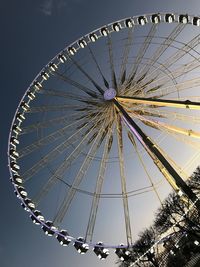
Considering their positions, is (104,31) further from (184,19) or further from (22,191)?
(22,191)

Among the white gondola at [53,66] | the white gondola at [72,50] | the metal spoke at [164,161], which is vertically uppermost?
the white gondola at [72,50]

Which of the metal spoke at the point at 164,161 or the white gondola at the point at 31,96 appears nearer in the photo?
the metal spoke at the point at 164,161

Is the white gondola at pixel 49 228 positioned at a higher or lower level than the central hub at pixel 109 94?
lower

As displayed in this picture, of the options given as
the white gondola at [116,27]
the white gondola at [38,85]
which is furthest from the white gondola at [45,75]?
the white gondola at [116,27]

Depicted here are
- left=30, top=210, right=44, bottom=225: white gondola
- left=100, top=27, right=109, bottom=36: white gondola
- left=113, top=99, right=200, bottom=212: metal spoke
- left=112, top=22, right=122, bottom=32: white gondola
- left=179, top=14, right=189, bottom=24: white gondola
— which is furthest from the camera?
left=100, top=27, right=109, bottom=36: white gondola

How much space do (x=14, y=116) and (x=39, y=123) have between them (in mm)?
3184

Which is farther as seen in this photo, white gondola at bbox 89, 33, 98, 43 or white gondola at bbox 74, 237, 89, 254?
white gondola at bbox 89, 33, 98, 43

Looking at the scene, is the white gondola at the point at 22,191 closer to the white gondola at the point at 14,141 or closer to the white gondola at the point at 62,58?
the white gondola at the point at 14,141

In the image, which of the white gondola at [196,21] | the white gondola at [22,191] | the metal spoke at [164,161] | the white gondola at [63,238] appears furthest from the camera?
the white gondola at [22,191]

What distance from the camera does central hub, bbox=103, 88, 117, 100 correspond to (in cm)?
2050

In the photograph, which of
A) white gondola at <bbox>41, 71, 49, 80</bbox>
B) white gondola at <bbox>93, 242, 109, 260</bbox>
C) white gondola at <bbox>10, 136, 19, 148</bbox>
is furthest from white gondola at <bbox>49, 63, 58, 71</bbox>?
white gondola at <bbox>93, 242, 109, 260</bbox>

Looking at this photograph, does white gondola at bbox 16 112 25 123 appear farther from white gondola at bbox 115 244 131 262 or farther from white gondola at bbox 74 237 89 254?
white gondola at bbox 115 244 131 262

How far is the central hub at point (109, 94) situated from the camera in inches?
807

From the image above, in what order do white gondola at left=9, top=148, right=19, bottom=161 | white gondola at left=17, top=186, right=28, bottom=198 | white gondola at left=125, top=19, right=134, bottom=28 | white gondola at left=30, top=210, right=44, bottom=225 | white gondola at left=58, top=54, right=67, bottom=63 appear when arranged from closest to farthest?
white gondola at left=30, top=210, right=44, bottom=225
white gondola at left=17, top=186, right=28, bottom=198
white gondola at left=9, top=148, right=19, bottom=161
white gondola at left=125, top=19, right=134, bottom=28
white gondola at left=58, top=54, right=67, bottom=63
